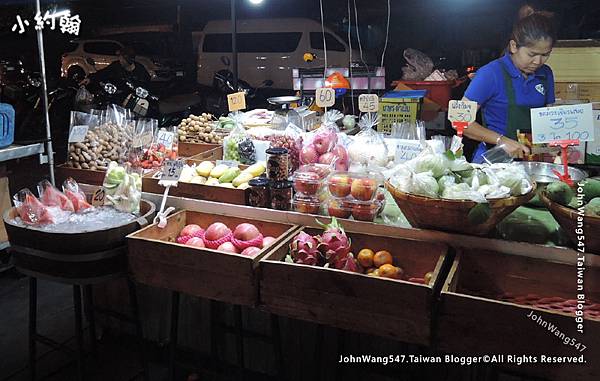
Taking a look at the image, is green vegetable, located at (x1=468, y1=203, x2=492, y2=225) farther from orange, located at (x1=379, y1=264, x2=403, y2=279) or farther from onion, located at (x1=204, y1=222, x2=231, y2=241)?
onion, located at (x1=204, y1=222, x2=231, y2=241)

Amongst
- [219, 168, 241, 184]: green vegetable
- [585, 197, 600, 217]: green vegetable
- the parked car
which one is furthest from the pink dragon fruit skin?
the parked car

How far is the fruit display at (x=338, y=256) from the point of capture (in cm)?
191

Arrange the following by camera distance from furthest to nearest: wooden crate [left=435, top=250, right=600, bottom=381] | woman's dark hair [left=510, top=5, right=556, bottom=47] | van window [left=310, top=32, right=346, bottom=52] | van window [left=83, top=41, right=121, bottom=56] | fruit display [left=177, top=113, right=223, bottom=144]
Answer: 1. van window [left=83, top=41, right=121, bottom=56]
2. van window [left=310, top=32, right=346, bottom=52]
3. fruit display [left=177, top=113, right=223, bottom=144]
4. woman's dark hair [left=510, top=5, right=556, bottom=47]
5. wooden crate [left=435, top=250, right=600, bottom=381]

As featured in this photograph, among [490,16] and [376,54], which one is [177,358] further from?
[490,16]

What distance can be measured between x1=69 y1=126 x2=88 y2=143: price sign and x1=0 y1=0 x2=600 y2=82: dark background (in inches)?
250

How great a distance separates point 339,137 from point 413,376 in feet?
4.61

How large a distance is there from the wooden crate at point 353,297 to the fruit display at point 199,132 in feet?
6.36

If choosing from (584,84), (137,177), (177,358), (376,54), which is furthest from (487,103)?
(376,54)

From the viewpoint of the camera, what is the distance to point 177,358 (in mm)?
2484

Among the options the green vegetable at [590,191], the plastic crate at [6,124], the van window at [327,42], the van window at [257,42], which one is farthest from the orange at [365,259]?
the van window at [257,42]

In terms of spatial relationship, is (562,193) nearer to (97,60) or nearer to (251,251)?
(251,251)

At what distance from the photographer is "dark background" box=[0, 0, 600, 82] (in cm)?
998

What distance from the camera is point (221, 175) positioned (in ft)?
8.89

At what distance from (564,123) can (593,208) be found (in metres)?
0.43
